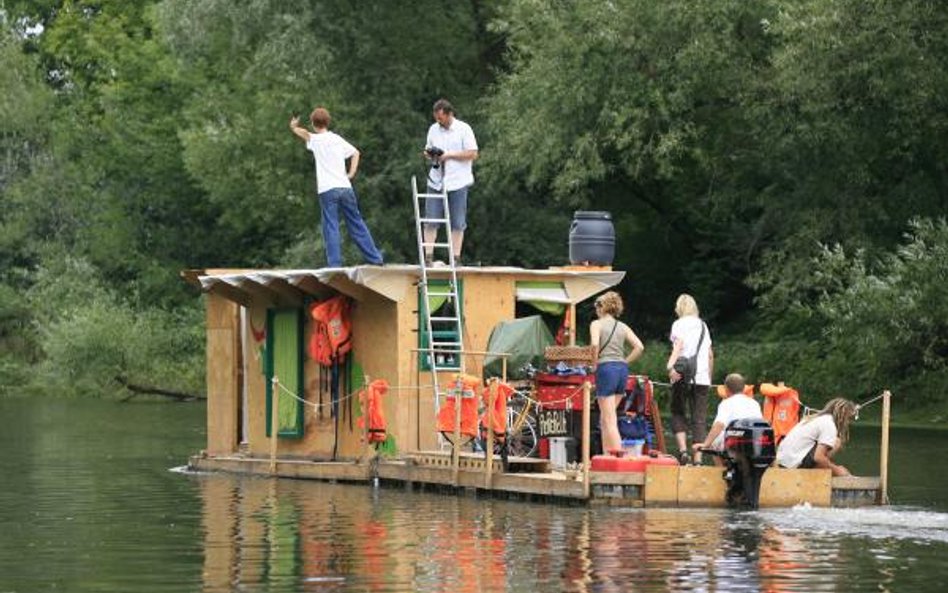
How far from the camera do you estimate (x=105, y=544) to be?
66.4 ft

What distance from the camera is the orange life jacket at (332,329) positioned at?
2619cm

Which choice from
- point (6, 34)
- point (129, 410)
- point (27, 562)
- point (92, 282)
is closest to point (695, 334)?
point (27, 562)

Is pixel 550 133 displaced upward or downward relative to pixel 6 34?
downward

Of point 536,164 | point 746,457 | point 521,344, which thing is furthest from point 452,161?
point 536,164

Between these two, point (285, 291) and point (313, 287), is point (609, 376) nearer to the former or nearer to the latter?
point (313, 287)

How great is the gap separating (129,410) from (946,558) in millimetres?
31805

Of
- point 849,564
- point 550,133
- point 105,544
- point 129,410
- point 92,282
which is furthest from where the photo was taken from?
point 92,282

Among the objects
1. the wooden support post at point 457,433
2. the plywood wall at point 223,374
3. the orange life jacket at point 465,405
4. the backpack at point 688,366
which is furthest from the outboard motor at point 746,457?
the plywood wall at point 223,374

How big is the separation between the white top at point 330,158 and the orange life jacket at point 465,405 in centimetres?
329

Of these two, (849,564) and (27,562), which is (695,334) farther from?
(27,562)

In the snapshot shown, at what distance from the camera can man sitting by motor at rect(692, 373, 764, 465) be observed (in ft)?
74.0

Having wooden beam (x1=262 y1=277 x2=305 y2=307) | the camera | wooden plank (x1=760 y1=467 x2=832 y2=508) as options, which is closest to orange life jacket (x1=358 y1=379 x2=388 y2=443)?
wooden beam (x1=262 y1=277 x2=305 y2=307)

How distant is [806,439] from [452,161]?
17.7ft

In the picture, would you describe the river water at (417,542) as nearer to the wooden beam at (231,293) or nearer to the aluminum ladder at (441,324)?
the aluminum ladder at (441,324)
